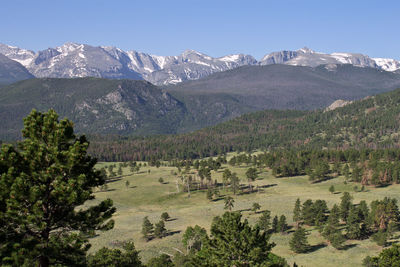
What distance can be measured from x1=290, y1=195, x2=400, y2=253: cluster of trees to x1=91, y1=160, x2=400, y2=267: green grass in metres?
2.53

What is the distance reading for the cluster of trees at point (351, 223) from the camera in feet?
294

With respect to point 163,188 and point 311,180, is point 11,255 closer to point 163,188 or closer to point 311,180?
point 163,188

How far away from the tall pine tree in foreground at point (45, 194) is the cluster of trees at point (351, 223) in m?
74.1

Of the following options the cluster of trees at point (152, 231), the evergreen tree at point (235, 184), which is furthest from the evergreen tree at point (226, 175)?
the cluster of trees at point (152, 231)

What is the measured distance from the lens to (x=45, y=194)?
25.9m

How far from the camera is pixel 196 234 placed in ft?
302

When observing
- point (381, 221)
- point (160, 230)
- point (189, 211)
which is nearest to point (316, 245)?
point (381, 221)

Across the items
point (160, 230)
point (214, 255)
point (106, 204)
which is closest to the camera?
point (106, 204)

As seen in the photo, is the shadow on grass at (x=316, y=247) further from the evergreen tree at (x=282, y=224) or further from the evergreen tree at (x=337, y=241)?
the evergreen tree at (x=282, y=224)

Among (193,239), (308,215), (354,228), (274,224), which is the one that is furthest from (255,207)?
(193,239)

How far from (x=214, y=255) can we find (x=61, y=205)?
61.6 ft

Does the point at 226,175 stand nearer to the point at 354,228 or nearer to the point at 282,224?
the point at 282,224

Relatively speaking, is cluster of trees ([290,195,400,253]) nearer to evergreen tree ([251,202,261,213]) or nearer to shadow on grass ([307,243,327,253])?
shadow on grass ([307,243,327,253])

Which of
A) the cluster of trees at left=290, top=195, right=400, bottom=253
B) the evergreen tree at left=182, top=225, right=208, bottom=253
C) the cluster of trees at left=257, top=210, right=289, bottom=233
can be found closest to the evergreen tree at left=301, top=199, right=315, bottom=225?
the cluster of trees at left=290, top=195, right=400, bottom=253
